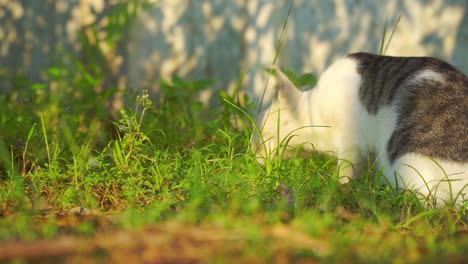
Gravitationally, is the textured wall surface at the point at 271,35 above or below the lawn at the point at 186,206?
above

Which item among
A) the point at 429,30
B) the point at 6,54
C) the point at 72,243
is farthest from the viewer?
the point at 6,54

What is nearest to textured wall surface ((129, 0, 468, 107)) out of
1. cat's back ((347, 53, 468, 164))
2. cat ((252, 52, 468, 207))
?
cat ((252, 52, 468, 207))

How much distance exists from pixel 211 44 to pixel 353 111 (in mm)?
2546

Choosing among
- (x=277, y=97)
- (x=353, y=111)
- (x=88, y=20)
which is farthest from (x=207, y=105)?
(x=353, y=111)

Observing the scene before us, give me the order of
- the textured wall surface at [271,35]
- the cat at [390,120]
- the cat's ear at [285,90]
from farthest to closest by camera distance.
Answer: the textured wall surface at [271,35], the cat's ear at [285,90], the cat at [390,120]

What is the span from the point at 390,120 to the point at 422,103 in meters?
0.21

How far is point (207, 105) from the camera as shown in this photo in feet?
20.2

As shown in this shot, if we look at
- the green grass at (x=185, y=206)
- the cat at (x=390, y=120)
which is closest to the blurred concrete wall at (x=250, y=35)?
the green grass at (x=185, y=206)

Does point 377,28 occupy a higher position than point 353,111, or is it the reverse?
point 377,28

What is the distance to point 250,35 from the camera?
6.24 m

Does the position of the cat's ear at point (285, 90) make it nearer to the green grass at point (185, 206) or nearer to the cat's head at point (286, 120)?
the cat's head at point (286, 120)

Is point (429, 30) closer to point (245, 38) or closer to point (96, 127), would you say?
point (245, 38)

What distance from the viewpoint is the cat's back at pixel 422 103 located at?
351cm

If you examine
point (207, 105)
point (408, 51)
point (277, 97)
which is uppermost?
point (408, 51)
